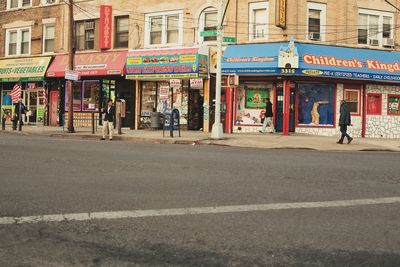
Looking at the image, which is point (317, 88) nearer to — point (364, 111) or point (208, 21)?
point (364, 111)

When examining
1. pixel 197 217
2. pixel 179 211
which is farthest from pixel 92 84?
pixel 197 217

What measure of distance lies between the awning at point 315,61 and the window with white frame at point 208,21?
1.70m

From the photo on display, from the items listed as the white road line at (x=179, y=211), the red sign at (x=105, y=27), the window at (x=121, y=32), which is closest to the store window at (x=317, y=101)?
the window at (x=121, y=32)

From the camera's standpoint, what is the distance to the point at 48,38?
33.6 metres

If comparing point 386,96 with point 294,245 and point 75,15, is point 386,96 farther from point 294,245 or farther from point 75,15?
point 294,245

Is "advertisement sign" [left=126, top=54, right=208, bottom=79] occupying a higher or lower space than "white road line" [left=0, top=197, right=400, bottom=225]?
higher

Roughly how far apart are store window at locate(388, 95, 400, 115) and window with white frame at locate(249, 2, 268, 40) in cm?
792

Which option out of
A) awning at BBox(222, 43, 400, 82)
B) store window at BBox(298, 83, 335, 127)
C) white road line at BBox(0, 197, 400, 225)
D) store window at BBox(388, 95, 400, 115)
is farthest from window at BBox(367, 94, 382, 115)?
white road line at BBox(0, 197, 400, 225)

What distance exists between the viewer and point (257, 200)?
742 cm

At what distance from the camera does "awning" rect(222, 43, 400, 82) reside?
24.9 meters

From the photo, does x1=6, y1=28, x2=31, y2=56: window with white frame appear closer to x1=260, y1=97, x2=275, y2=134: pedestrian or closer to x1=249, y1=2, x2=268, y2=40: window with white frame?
x1=249, y1=2, x2=268, y2=40: window with white frame

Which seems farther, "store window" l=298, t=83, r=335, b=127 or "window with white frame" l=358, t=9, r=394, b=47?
"window with white frame" l=358, t=9, r=394, b=47

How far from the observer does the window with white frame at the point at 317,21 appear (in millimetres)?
25969

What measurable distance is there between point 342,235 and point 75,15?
29.5m
